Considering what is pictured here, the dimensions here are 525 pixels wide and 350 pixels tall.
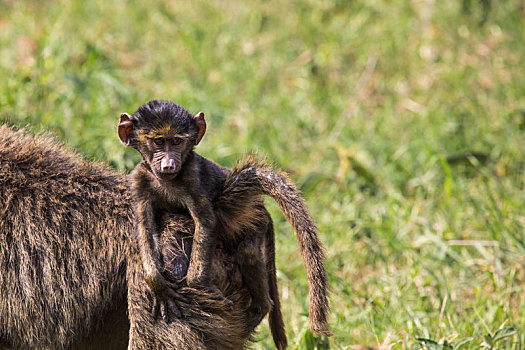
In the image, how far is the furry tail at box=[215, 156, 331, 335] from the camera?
3359mm

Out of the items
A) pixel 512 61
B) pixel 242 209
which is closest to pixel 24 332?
pixel 242 209

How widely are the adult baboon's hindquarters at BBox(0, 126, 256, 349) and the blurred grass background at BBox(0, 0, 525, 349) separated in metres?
0.77

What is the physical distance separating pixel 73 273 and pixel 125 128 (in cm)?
76

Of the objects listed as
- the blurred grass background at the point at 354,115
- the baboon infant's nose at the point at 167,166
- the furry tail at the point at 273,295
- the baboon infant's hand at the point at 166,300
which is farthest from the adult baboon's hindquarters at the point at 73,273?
the blurred grass background at the point at 354,115

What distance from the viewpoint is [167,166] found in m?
3.28

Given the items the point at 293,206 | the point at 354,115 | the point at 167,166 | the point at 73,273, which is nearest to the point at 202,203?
the point at 167,166

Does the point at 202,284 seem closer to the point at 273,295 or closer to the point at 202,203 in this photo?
the point at 202,203

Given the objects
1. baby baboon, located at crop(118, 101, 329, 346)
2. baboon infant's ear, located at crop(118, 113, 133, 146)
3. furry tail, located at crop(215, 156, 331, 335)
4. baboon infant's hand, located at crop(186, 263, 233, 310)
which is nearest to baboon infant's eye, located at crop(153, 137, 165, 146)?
baby baboon, located at crop(118, 101, 329, 346)

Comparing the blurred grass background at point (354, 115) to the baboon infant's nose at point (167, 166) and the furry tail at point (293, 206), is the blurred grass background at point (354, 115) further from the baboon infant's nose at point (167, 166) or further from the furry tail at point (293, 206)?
the baboon infant's nose at point (167, 166)

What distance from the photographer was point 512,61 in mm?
7910

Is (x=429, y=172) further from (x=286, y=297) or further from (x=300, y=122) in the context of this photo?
(x=286, y=297)

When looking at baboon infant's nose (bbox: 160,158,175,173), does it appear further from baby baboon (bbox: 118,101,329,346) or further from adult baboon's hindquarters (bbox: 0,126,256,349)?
adult baboon's hindquarters (bbox: 0,126,256,349)

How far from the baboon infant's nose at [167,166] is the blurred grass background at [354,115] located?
2.82ft

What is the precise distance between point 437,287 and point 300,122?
2.77m
